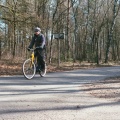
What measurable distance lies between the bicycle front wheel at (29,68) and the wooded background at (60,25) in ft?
26.3

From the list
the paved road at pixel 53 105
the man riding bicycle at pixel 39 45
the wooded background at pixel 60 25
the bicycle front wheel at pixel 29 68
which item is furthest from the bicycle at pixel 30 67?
the wooded background at pixel 60 25

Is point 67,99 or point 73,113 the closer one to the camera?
point 73,113

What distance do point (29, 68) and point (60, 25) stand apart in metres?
27.7

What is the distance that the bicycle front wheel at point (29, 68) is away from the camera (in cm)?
1166

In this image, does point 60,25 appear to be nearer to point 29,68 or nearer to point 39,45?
point 39,45

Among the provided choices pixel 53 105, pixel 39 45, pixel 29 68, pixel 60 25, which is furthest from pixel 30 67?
pixel 60 25

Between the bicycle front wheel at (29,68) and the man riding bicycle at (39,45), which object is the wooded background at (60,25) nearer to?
the man riding bicycle at (39,45)

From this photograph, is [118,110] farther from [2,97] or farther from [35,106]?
[2,97]

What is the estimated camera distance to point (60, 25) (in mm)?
39062

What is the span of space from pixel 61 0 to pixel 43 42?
2571 centimetres

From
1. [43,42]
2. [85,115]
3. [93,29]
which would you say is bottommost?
[85,115]

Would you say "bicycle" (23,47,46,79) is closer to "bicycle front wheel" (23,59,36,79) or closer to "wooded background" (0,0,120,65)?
"bicycle front wheel" (23,59,36,79)

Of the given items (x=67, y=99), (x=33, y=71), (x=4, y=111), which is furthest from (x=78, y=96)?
(x=33, y=71)

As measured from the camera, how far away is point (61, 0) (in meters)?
36.9
